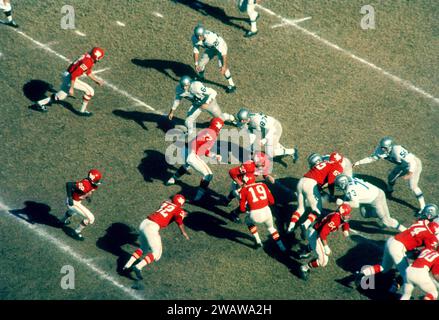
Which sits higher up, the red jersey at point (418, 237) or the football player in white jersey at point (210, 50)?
the football player in white jersey at point (210, 50)

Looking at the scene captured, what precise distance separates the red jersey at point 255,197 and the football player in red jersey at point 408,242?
2990mm

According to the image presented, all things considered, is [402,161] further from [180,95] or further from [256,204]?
[180,95]

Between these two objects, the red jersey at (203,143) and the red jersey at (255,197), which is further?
the red jersey at (203,143)

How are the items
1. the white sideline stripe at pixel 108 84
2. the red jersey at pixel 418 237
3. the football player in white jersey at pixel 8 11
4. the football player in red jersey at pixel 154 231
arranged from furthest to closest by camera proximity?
the football player in white jersey at pixel 8 11
the white sideline stripe at pixel 108 84
the football player in red jersey at pixel 154 231
the red jersey at pixel 418 237

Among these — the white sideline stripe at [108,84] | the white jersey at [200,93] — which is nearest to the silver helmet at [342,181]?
the white jersey at [200,93]

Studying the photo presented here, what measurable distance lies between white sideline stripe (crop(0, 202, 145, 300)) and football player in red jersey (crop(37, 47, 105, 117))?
397 cm

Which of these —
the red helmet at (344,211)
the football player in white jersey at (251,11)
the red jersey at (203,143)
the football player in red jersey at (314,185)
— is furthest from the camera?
the football player in white jersey at (251,11)

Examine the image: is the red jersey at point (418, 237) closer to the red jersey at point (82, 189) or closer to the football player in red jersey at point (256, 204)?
the football player in red jersey at point (256, 204)

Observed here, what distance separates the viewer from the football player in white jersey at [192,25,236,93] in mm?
22250

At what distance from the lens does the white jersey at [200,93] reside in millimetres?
20844

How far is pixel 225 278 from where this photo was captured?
17.9 metres

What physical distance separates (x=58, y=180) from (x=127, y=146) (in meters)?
2.30
